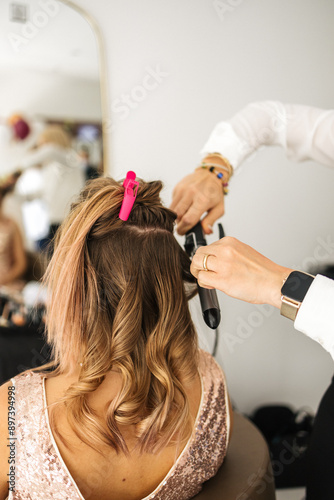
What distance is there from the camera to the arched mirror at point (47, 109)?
5.44 ft

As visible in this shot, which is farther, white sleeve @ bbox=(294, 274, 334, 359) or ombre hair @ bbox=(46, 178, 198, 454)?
ombre hair @ bbox=(46, 178, 198, 454)

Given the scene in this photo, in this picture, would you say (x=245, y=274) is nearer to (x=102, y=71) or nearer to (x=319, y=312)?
(x=319, y=312)

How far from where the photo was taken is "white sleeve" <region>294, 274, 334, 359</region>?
720 millimetres

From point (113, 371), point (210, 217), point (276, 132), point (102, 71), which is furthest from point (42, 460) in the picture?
point (102, 71)

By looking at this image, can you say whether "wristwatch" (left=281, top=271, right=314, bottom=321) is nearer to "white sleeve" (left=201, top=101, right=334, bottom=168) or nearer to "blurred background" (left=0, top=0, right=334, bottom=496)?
"white sleeve" (left=201, top=101, right=334, bottom=168)

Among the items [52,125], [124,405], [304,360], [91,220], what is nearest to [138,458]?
[124,405]

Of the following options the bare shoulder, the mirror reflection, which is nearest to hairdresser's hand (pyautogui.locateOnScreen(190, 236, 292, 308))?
the bare shoulder

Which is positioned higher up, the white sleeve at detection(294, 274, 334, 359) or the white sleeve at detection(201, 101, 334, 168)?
the white sleeve at detection(201, 101, 334, 168)

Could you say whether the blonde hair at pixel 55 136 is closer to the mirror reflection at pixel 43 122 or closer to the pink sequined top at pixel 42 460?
the mirror reflection at pixel 43 122

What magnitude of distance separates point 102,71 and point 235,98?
583 mm

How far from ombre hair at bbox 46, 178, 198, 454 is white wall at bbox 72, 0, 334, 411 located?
2.34 feet

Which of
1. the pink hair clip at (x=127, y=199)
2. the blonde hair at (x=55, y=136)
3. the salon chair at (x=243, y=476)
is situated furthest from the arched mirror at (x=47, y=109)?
the salon chair at (x=243, y=476)

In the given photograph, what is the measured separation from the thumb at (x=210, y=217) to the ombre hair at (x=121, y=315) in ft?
→ 0.58

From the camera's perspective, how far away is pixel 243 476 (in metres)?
1.08
